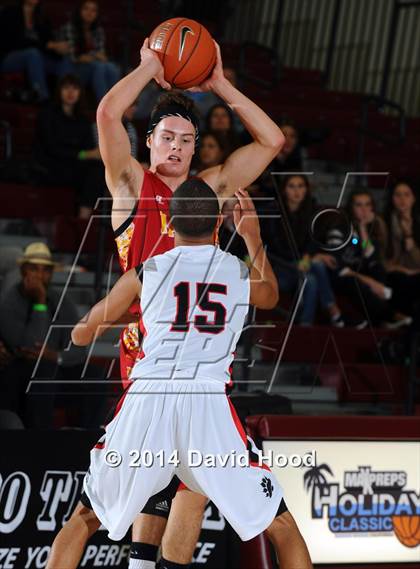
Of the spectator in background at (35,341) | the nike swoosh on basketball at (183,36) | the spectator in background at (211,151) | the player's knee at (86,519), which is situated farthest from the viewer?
the spectator in background at (211,151)

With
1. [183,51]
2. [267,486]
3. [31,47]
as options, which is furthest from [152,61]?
[31,47]

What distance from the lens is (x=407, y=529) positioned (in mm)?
6262

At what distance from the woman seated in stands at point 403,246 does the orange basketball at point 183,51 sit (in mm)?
5015

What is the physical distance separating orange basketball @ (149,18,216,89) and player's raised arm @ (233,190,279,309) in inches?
22.1

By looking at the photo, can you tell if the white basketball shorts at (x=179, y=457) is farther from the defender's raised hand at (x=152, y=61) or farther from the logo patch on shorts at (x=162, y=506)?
the defender's raised hand at (x=152, y=61)

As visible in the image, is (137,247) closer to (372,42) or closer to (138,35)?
(138,35)

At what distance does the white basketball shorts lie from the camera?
174 inches

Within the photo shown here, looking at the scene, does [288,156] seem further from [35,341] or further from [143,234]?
[143,234]

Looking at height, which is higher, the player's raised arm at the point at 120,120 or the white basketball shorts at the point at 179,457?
the player's raised arm at the point at 120,120

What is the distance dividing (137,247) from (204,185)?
604 millimetres

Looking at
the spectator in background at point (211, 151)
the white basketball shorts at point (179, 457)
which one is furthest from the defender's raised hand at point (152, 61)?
the spectator in background at point (211, 151)

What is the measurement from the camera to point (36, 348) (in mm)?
7500

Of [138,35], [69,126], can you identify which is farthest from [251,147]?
[138,35]

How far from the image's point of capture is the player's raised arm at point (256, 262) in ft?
15.8
